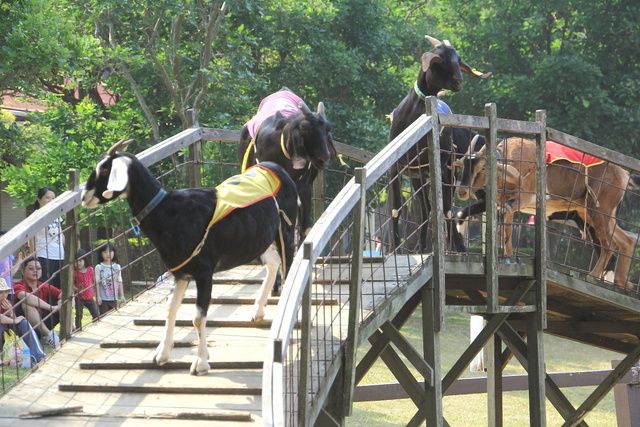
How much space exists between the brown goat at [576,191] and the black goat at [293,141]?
1566mm

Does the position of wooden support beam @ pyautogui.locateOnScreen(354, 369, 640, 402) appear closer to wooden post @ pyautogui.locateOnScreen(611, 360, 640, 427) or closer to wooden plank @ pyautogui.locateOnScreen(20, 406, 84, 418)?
wooden post @ pyautogui.locateOnScreen(611, 360, 640, 427)

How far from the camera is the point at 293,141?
6.98 metres

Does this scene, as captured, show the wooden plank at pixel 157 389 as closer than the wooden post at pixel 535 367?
Yes

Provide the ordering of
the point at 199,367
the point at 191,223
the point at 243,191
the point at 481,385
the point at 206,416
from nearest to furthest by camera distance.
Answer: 1. the point at 206,416
2. the point at 199,367
3. the point at 191,223
4. the point at 243,191
5. the point at 481,385

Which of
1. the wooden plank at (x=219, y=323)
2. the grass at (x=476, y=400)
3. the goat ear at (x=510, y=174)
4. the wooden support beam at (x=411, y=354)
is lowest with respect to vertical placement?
the grass at (x=476, y=400)

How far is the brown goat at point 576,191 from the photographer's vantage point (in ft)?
27.1

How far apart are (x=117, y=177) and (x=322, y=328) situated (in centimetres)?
185

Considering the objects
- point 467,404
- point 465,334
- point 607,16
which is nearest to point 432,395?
point 467,404

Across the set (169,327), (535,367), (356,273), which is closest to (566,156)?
(535,367)

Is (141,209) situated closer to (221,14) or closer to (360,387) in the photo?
(360,387)

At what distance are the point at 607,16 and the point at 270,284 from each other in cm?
1660

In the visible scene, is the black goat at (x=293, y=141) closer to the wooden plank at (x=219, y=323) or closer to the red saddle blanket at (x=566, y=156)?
the wooden plank at (x=219, y=323)

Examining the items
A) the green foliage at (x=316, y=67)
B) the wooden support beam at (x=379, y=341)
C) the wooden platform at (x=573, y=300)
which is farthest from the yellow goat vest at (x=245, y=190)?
the green foliage at (x=316, y=67)

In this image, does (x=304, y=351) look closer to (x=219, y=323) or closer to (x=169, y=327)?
(x=169, y=327)
